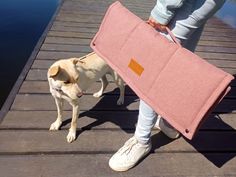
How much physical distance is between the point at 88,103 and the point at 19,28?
470cm

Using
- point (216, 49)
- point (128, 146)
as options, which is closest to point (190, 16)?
point (128, 146)

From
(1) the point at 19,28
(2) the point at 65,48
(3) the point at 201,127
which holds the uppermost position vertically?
(3) the point at 201,127

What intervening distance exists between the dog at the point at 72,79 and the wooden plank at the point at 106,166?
0.30 meters

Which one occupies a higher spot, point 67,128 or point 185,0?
point 185,0

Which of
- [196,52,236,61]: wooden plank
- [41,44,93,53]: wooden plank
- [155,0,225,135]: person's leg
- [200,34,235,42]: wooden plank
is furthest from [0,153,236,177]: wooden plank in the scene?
[200,34,235,42]: wooden plank

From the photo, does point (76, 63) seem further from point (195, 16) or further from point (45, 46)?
point (45, 46)

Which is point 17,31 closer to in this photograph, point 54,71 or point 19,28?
point 19,28

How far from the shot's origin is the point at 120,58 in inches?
105

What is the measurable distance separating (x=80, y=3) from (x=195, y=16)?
5.72m

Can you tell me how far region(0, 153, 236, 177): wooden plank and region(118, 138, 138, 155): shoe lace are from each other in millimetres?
132

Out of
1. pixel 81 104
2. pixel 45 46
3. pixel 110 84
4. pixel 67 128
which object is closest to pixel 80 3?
pixel 45 46

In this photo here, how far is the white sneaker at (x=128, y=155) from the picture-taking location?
2846mm

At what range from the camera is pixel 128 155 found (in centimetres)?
290

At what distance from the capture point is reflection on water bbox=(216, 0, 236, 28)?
26.6ft
